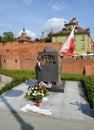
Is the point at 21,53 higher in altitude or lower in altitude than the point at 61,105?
higher

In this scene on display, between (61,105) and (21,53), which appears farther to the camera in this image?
(21,53)

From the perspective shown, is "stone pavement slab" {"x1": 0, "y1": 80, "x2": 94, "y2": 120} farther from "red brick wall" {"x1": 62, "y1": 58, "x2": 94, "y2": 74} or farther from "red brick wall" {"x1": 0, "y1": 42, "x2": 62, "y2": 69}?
"red brick wall" {"x1": 0, "y1": 42, "x2": 62, "y2": 69}

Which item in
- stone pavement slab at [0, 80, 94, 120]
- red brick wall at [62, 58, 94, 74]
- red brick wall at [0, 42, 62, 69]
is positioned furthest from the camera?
red brick wall at [0, 42, 62, 69]

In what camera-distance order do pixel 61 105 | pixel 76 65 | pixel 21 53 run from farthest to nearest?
pixel 21 53 → pixel 76 65 → pixel 61 105

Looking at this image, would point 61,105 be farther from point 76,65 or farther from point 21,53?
point 21,53

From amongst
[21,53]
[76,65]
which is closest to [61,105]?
[76,65]

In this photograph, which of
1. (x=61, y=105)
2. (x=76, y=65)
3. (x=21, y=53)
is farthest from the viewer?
(x=21, y=53)

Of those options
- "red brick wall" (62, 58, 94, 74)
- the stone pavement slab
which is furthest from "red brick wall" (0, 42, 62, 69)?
the stone pavement slab

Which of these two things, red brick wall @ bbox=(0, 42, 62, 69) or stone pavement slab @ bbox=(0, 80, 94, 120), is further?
red brick wall @ bbox=(0, 42, 62, 69)

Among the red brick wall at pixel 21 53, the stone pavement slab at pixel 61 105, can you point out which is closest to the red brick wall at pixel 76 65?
the red brick wall at pixel 21 53

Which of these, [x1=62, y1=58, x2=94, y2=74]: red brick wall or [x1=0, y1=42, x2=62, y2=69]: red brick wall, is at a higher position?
[x1=0, y1=42, x2=62, y2=69]: red brick wall

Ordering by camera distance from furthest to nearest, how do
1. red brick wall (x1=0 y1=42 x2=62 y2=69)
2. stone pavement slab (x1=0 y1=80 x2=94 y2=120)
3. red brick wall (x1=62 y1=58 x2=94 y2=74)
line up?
red brick wall (x1=0 y1=42 x2=62 y2=69) < red brick wall (x1=62 y1=58 x2=94 y2=74) < stone pavement slab (x1=0 y1=80 x2=94 y2=120)

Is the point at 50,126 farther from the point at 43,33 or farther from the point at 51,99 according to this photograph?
the point at 43,33

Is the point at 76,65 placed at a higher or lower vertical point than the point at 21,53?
lower
